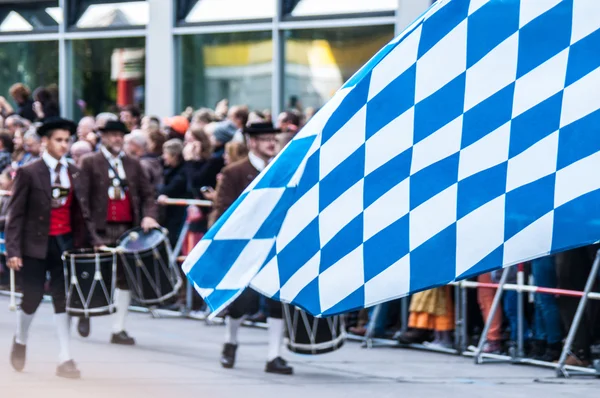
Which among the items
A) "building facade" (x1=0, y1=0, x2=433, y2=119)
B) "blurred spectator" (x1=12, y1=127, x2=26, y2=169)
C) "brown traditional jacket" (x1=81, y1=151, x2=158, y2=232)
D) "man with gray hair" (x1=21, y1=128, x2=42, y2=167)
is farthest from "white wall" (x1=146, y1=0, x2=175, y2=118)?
"brown traditional jacket" (x1=81, y1=151, x2=158, y2=232)

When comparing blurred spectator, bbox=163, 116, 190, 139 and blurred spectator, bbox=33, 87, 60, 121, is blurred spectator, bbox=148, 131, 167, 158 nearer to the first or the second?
blurred spectator, bbox=163, 116, 190, 139

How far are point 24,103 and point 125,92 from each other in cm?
159

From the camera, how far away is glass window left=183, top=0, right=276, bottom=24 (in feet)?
59.1

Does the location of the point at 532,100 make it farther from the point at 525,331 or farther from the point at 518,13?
the point at 525,331

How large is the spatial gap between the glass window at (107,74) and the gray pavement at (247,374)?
7.86 metres

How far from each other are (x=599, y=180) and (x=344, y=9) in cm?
A: 1317

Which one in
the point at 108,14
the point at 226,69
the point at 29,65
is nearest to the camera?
the point at 226,69

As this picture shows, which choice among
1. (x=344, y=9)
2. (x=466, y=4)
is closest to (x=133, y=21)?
(x=344, y=9)

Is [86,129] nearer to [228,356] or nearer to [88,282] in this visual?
[88,282]

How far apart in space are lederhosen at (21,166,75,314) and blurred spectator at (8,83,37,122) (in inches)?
358

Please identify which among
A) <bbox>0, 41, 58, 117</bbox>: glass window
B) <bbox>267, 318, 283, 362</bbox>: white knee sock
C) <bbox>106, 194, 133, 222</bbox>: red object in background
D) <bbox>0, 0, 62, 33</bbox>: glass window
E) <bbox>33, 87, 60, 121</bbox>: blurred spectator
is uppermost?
<bbox>0, 0, 62, 33</bbox>: glass window

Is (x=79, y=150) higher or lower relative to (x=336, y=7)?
lower

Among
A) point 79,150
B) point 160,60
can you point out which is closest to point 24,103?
point 160,60

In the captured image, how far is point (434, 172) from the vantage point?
4320 mm
